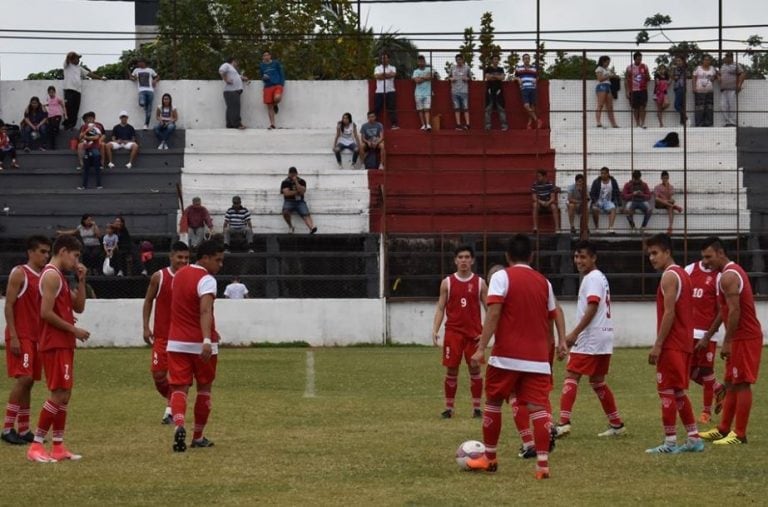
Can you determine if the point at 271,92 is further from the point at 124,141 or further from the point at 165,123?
the point at 124,141

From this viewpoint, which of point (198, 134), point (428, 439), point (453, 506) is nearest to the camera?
point (453, 506)

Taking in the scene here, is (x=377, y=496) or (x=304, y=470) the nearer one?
(x=377, y=496)

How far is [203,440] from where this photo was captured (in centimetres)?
1484

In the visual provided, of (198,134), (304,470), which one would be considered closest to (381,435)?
(304,470)

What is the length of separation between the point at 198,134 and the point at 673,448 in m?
29.3

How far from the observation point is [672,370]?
14.0 m

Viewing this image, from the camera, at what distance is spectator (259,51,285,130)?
4247 centimetres

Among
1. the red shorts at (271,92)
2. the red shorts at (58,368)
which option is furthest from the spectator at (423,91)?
the red shorts at (58,368)

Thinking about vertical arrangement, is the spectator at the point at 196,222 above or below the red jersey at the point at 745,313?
above

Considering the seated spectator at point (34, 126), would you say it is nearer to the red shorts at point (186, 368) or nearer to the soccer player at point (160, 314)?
the soccer player at point (160, 314)

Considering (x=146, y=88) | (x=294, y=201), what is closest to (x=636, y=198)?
(x=294, y=201)

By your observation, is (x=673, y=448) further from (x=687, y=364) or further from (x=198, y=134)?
(x=198, y=134)

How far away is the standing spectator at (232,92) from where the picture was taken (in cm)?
4219

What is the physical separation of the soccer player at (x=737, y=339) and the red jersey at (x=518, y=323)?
3.07 m
